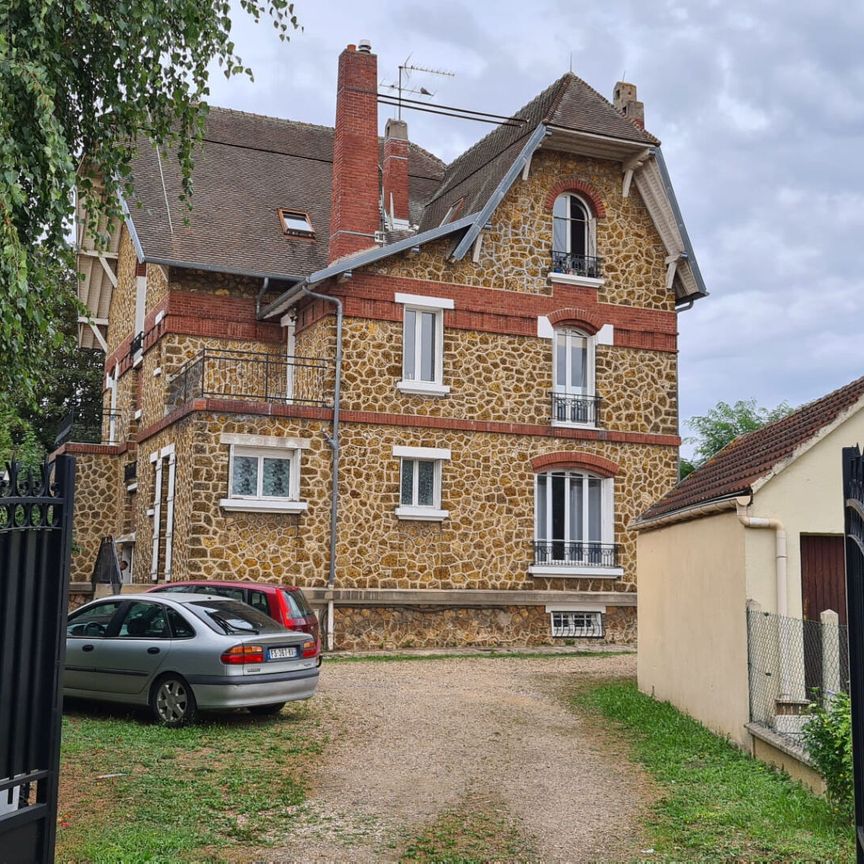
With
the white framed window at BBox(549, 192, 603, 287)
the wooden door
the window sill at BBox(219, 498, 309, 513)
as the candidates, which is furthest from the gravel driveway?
the white framed window at BBox(549, 192, 603, 287)

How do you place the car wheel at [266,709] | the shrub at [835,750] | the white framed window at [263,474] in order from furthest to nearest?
the white framed window at [263,474] → the car wheel at [266,709] → the shrub at [835,750]

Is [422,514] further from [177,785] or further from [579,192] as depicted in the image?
[177,785]

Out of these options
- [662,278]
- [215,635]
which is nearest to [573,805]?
[215,635]

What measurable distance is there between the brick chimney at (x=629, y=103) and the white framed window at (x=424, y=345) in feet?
26.7

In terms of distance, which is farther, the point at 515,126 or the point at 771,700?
the point at 515,126

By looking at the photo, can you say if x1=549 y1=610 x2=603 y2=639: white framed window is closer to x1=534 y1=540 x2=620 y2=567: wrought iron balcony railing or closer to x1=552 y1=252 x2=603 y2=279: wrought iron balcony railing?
x1=534 y1=540 x2=620 y2=567: wrought iron balcony railing

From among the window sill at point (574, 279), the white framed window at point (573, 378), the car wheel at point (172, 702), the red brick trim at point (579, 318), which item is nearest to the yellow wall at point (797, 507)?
the car wheel at point (172, 702)

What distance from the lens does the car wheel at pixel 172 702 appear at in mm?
11922

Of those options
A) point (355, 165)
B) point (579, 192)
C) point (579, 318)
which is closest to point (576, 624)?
point (579, 318)

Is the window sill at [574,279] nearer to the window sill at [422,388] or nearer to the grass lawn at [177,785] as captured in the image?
the window sill at [422,388]

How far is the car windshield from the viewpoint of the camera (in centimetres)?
1230

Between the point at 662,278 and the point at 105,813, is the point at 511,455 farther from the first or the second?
the point at 105,813

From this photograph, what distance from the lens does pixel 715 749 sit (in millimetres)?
11195

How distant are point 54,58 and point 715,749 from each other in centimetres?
859
